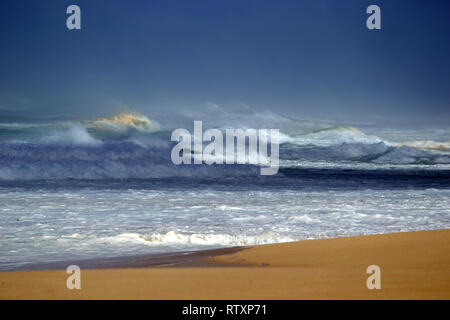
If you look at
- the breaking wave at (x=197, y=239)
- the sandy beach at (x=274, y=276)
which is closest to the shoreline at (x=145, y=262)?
the sandy beach at (x=274, y=276)

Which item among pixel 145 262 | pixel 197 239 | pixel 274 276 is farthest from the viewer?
pixel 197 239

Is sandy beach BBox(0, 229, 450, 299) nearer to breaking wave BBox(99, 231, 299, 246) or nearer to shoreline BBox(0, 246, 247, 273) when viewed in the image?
shoreline BBox(0, 246, 247, 273)

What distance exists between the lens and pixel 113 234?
31.8ft

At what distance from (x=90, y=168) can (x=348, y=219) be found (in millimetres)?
22733

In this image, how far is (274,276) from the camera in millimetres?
5598

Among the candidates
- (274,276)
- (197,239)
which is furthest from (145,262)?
(197,239)

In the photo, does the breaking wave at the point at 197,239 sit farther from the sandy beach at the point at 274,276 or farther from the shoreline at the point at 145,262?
the sandy beach at the point at 274,276

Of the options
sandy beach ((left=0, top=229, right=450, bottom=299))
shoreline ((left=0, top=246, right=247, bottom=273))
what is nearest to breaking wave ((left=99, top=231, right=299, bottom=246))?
shoreline ((left=0, top=246, right=247, bottom=273))

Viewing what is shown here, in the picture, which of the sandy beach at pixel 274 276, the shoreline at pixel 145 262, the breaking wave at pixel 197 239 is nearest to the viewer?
the sandy beach at pixel 274 276

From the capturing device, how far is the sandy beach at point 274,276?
481 cm

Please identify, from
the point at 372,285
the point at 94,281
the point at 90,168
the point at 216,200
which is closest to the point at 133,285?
the point at 94,281

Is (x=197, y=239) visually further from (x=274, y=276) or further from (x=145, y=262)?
(x=274, y=276)

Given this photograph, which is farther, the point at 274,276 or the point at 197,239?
the point at 197,239
